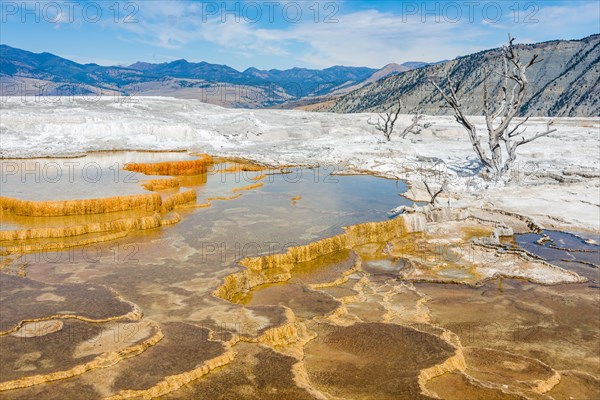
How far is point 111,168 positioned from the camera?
44.4 feet

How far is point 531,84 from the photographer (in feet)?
156

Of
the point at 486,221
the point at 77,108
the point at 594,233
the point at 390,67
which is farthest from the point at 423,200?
the point at 390,67

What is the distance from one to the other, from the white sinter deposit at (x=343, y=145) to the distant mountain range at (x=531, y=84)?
17105mm

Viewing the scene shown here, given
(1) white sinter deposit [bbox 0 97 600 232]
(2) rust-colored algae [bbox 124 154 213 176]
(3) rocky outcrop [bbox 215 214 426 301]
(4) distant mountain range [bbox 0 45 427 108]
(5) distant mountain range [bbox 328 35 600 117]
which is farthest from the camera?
(4) distant mountain range [bbox 0 45 427 108]

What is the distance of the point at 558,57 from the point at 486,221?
4846cm

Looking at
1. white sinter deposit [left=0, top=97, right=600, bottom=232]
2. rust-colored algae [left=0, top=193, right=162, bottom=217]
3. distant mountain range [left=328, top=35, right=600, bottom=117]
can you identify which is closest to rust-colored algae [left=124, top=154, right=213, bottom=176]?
white sinter deposit [left=0, top=97, right=600, bottom=232]

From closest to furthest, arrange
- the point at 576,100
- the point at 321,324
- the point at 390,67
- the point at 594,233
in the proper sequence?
the point at 321,324 → the point at 594,233 → the point at 576,100 → the point at 390,67

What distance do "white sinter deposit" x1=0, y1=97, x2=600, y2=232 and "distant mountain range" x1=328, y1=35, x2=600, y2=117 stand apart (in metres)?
17.1

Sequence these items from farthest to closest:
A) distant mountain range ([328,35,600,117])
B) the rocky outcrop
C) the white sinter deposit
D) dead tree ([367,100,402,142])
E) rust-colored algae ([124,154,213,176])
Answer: distant mountain range ([328,35,600,117])
dead tree ([367,100,402,142])
rust-colored algae ([124,154,213,176])
the white sinter deposit
the rocky outcrop

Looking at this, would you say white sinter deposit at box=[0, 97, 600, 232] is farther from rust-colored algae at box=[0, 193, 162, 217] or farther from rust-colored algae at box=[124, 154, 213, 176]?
rust-colored algae at box=[0, 193, 162, 217]

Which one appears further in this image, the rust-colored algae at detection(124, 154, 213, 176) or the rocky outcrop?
the rust-colored algae at detection(124, 154, 213, 176)

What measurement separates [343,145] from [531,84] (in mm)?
36801

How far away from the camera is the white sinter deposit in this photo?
454 inches

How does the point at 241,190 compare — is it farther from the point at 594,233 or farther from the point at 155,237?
the point at 594,233
